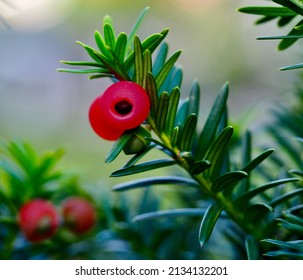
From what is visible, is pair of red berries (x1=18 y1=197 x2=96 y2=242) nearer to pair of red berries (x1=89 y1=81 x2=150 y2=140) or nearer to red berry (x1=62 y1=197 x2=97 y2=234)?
red berry (x1=62 y1=197 x2=97 y2=234)

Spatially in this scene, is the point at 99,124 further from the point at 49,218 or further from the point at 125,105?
the point at 49,218

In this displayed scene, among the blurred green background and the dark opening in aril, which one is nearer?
the dark opening in aril

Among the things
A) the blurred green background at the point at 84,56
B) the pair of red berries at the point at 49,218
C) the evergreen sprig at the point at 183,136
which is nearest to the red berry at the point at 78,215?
the pair of red berries at the point at 49,218

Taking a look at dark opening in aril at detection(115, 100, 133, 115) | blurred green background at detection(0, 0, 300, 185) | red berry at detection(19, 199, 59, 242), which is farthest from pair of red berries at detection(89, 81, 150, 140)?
blurred green background at detection(0, 0, 300, 185)

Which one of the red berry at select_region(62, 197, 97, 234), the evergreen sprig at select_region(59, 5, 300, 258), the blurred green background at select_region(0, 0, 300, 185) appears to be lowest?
the evergreen sprig at select_region(59, 5, 300, 258)

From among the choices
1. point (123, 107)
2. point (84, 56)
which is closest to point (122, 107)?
point (123, 107)

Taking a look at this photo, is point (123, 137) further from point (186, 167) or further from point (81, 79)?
point (81, 79)

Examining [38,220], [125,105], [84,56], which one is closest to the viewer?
[125,105]
